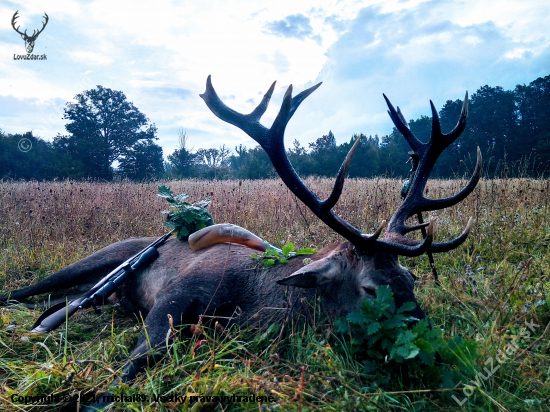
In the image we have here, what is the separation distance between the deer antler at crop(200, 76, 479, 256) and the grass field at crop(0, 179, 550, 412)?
73 centimetres

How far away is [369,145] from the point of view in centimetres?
3766

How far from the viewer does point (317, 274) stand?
2693 mm

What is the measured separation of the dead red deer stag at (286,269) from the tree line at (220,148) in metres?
26.3

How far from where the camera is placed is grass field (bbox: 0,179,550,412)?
2.03m

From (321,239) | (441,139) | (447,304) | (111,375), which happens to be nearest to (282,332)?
(111,375)

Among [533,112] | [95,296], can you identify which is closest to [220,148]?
[533,112]

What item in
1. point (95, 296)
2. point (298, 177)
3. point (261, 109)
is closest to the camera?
point (298, 177)

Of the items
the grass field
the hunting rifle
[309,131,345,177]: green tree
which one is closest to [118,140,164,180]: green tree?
[309,131,345,177]: green tree

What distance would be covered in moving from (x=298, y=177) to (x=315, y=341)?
1.27 metres

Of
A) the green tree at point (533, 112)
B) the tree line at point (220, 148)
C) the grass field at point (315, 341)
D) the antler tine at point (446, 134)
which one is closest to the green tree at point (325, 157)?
the tree line at point (220, 148)

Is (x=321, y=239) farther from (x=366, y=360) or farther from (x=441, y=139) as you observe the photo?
(x=366, y=360)

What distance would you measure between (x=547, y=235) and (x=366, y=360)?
391 centimetres

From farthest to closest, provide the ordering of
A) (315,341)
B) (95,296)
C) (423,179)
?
A: (95,296) < (423,179) < (315,341)

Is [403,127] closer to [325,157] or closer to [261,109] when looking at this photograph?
[261,109]
